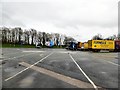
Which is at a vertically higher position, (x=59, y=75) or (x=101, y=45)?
(x=101, y=45)

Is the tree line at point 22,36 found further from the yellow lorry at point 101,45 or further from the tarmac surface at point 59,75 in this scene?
the tarmac surface at point 59,75

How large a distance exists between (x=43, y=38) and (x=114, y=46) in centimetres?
8484

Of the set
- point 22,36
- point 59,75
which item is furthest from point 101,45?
point 22,36

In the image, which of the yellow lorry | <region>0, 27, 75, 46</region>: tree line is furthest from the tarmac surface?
<region>0, 27, 75, 46</region>: tree line

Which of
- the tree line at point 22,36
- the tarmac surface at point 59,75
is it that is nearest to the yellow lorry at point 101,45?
the tarmac surface at point 59,75

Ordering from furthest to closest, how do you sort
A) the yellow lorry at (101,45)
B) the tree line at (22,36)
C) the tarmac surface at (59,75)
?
1. the tree line at (22,36)
2. the yellow lorry at (101,45)
3. the tarmac surface at (59,75)

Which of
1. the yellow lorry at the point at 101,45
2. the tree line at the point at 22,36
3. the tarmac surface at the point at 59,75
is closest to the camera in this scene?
the tarmac surface at the point at 59,75

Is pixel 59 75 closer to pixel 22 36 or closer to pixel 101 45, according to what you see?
Answer: pixel 101 45

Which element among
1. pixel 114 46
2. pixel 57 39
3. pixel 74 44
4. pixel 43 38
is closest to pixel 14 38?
pixel 43 38

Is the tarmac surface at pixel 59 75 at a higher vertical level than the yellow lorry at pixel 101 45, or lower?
lower

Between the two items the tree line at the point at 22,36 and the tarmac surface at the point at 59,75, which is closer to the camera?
the tarmac surface at the point at 59,75

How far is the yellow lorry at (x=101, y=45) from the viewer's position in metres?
61.2

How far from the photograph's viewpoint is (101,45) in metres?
62.2

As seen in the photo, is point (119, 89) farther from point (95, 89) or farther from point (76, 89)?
point (76, 89)
